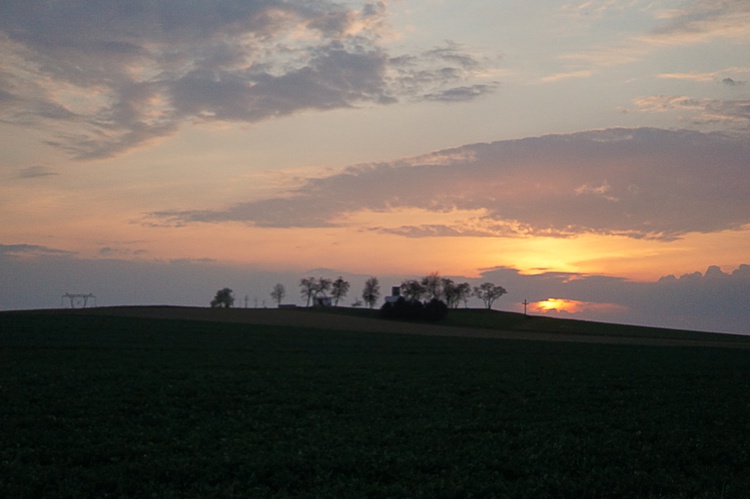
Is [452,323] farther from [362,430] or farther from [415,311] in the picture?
→ [362,430]

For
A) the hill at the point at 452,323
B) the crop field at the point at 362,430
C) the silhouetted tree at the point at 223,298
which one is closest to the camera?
the crop field at the point at 362,430

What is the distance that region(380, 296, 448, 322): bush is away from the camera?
137m

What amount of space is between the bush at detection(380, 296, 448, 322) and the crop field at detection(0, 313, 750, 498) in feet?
311

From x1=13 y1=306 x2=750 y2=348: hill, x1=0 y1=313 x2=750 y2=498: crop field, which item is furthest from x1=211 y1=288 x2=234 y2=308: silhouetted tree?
x1=0 y1=313 x2=750 y2=498: crop field

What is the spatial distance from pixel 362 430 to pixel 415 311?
118m

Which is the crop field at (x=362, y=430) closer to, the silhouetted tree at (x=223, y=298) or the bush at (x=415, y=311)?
the bush at (x=415, y=311)

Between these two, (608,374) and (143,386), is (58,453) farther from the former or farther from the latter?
(608,374)

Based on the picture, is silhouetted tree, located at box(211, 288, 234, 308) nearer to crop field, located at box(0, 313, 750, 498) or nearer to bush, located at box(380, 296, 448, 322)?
bush, located at box(380, 296, 448, 322)

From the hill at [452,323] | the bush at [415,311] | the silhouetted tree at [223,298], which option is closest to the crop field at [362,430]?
the hill at [452,323]

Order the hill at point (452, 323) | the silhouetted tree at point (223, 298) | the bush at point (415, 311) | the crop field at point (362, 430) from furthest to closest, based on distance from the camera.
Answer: the silhouetted tree at point (223, 298), the bush at point (415, 311), the hill at point (452, 323), the crop field at point (362, 430)

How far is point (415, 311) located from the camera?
13775 cm

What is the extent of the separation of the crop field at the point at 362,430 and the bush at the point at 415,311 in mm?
94824

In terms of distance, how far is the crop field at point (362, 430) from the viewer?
15.0 meters

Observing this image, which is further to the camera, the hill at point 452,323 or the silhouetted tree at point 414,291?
the silhouetted tree at point 414,291
